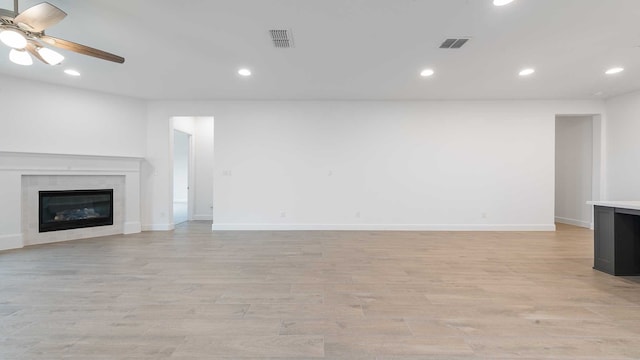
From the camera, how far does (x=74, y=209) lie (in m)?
5.35

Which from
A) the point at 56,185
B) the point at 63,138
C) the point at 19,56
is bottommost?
→ the point at 56,185

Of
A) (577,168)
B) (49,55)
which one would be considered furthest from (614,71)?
(49,55)

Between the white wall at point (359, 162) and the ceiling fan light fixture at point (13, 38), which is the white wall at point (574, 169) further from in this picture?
the ceiling fan light fixture at point (13, 38)

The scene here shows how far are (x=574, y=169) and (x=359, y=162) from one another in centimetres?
537

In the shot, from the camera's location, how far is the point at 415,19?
2914 mm

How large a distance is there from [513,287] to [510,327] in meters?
0.96

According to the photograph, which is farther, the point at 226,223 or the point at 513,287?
the point at 226,223

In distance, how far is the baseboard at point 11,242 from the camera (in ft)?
14.8

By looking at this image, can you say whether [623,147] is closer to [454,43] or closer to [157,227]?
[454,43]

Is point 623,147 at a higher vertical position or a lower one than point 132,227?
higher

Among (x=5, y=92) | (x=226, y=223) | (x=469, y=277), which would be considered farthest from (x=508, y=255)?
(x=5, y=92)

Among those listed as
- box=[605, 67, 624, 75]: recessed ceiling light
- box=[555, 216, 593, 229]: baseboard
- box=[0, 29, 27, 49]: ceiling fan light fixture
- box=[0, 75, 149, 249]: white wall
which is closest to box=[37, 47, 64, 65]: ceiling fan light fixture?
box=[0, 29, 27, 49]: ceiling fan light fixture

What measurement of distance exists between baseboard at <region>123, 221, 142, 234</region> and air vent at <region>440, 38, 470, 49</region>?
6546 millimetres

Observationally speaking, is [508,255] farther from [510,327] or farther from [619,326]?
[510,327]
